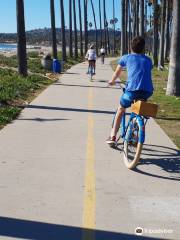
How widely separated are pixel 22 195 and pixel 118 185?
126 centimetres

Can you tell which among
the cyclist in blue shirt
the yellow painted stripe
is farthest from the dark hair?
the yellow painted stripe

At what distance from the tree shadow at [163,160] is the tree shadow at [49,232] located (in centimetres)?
225

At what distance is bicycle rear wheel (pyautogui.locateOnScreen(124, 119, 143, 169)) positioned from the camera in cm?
777

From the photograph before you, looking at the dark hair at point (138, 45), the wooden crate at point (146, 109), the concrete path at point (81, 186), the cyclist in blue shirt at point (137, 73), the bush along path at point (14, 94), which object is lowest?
the bush along path at point (14, 94)

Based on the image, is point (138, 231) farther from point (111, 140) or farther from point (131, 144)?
point (111, 140)

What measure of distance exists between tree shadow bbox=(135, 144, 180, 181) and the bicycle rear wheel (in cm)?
14

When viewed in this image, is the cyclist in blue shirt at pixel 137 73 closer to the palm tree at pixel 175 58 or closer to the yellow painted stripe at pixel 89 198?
the yellow painted stripe at pixel 89 198

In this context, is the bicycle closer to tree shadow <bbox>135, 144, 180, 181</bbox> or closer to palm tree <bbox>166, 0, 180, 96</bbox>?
tree shadow <bbox>135, 144, 180, 181</bbox>

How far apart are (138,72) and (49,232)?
11.3 ft

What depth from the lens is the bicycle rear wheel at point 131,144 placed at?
25.5 feet

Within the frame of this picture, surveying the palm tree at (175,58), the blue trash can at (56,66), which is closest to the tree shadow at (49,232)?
the palm tree at (175,58)

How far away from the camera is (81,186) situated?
6.85 metres

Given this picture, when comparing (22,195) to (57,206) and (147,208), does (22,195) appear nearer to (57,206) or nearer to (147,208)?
(57,206)

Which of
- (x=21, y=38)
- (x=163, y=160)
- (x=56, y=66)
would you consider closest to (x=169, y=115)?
(x=163, y=160)
